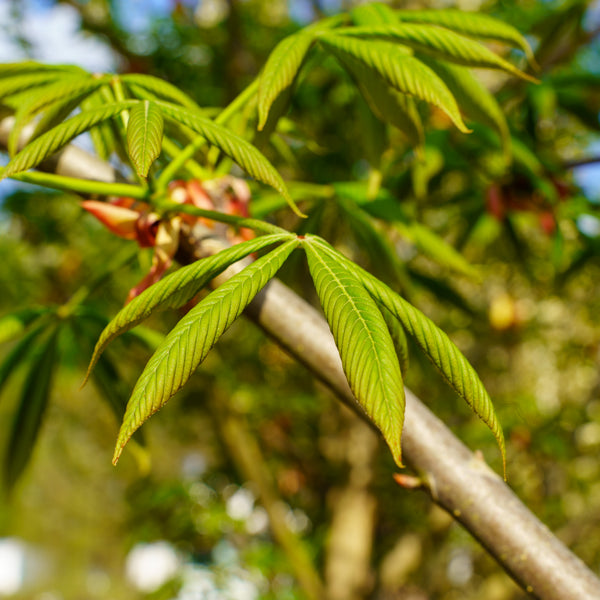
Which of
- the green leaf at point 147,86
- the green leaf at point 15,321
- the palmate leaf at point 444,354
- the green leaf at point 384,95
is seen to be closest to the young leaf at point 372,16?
the green leaf at point 384,95

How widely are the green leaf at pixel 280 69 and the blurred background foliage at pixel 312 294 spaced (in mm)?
267

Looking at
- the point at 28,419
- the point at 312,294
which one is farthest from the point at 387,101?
the point at 312,294

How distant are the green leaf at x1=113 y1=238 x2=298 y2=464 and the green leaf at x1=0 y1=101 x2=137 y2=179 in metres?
0.14

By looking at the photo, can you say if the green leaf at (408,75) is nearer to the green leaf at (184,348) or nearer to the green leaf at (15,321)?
the green leaf at (184,348)

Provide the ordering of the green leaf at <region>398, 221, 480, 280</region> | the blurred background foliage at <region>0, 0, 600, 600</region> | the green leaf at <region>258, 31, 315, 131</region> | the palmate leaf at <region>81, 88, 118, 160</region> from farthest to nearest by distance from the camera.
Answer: the blurred background foliage at <region>0, 0, 600, 600</region> < the green leaf at <region>398, 221, 480, 280</region> < the palmate leaf at <region>81, 88, 118, 160</region> < the green leaf at <region>258, 31, 315, 131</region>

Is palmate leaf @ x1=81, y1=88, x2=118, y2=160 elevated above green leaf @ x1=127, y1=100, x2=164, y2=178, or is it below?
below

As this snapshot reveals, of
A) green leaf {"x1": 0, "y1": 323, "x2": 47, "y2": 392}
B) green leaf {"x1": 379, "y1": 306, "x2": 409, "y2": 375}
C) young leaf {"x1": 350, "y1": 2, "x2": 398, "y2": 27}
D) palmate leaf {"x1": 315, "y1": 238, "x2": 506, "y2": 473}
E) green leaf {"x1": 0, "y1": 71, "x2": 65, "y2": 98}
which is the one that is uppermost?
young leaf {"x1": 350, "y1": 2, "x2": 398, "y2": 27}

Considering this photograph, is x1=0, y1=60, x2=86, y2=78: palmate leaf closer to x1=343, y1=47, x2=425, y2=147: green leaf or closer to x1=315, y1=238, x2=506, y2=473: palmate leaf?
x1=343, y1=47, x2=425, y2=147: green leaf

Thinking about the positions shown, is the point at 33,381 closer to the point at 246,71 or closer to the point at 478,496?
the point at 478,496

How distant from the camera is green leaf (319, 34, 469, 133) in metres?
0.43

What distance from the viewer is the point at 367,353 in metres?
0.31

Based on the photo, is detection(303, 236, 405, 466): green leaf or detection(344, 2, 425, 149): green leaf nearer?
detection(303, 236, 405, 466): green leaf

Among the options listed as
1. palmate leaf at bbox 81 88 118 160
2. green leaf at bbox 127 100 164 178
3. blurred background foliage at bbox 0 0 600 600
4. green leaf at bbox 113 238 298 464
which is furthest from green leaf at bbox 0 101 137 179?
blurred background foliage at bbox 0 0 600 600

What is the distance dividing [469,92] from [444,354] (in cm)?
33
